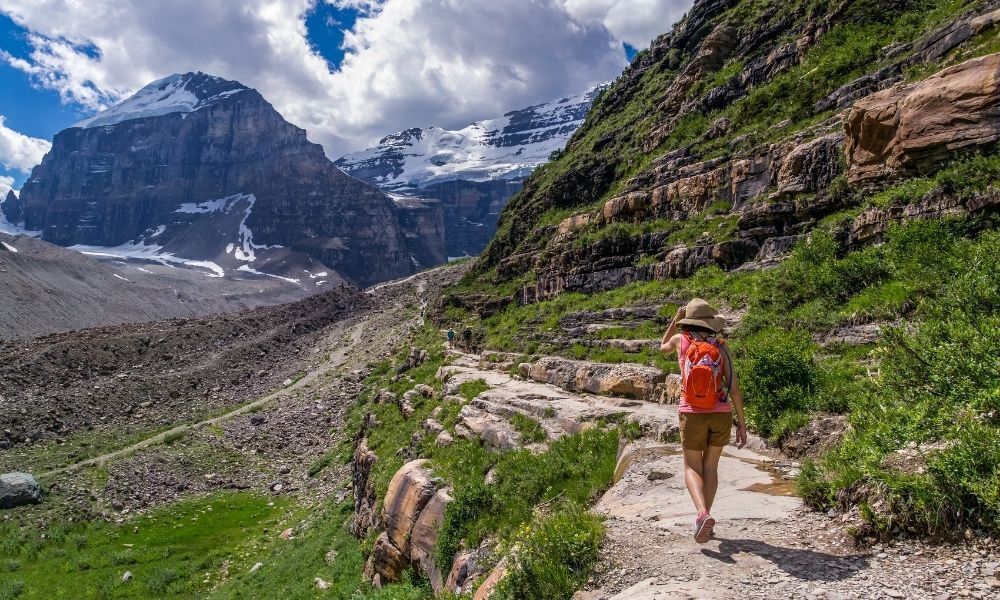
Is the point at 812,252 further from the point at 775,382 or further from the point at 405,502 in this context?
the point at 405,502

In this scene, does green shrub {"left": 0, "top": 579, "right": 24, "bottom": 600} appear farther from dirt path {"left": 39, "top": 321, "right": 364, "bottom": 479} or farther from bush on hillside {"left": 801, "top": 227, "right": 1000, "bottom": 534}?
bush on hillside {"left": 801, "top": 227, "right": 1000, "bottom": 534}

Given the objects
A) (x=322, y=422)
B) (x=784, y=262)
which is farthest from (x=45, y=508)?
(x=784, y=262)

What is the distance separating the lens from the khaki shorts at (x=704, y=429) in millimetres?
5379

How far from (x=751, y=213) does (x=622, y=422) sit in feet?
42.4

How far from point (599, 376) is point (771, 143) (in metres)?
13.9

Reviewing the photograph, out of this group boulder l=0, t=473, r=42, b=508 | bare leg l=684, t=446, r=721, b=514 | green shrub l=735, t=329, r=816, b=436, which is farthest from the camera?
boulder l=0, t=473, r=42, b=508

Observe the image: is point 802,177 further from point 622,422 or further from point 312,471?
point 312,471

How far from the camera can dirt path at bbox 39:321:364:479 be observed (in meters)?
32.7

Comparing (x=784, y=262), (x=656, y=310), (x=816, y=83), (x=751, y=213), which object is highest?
(x=816, y=83)

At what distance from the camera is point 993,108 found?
12.2 m

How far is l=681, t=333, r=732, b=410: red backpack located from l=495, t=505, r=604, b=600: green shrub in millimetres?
1864

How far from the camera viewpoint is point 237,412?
4447cm

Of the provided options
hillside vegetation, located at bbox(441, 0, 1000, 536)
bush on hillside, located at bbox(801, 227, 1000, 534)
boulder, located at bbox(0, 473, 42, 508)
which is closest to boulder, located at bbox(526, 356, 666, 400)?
hillside vegetation, located at bbox(441, 0, 1000, 536)

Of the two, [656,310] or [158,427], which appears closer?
[656,310]
